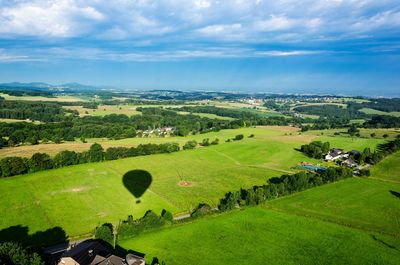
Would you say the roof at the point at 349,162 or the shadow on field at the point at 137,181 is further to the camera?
the roof at the point at 349,162

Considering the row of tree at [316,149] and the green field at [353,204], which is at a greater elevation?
the row of tree at [316,149]

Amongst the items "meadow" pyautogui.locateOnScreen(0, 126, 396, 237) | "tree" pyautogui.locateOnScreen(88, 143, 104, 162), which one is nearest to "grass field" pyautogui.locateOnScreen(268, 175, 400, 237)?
"meadow" pyautogui.locateOnScreen(0, 126, 396, 237)

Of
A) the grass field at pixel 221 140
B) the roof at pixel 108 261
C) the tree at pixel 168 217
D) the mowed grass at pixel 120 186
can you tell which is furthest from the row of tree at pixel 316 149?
the roof at pixel 108 261

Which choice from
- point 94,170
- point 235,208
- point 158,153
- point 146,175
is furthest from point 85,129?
point 235,208

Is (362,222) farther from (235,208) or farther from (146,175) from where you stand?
(146,175)

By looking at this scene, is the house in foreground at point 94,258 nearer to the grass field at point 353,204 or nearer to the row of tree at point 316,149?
the grass field at point 353,204

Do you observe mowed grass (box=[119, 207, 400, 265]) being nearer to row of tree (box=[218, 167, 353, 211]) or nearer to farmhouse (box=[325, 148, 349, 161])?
row of tree (box=[218, 167, 353, 211])
